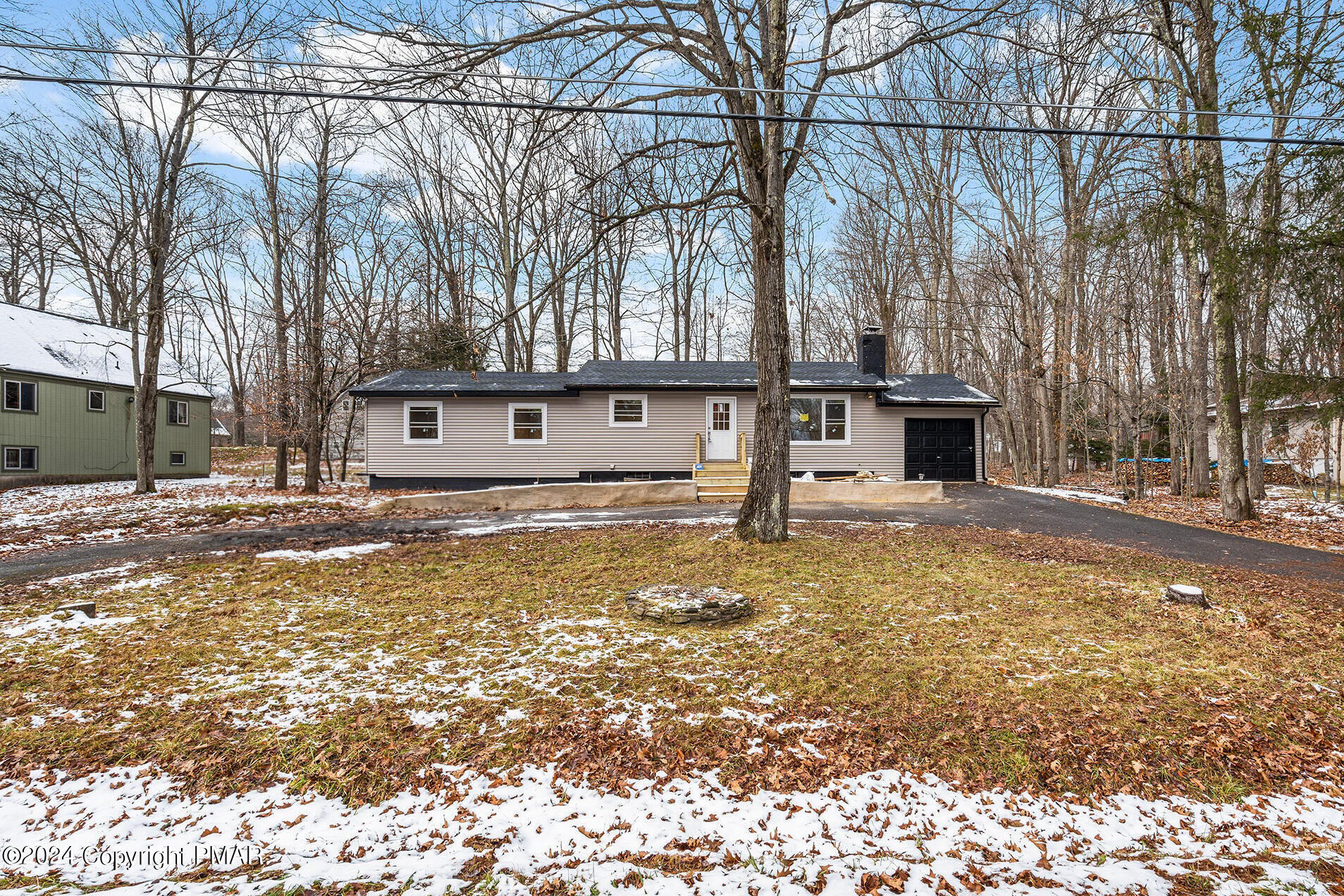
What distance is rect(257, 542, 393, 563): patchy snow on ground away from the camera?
23.7ft

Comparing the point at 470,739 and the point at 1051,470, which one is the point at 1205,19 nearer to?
the point at 1051,470

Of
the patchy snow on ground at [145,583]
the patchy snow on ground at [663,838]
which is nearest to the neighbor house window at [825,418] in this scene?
the patchy snow on ground at [145,583]

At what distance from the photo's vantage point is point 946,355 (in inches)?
993

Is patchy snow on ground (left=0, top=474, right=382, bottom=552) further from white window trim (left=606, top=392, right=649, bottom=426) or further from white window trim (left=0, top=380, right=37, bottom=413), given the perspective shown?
white window trim (left=606, top=392, right=649, bottom=426)

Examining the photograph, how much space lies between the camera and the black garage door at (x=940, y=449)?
55.6 ft

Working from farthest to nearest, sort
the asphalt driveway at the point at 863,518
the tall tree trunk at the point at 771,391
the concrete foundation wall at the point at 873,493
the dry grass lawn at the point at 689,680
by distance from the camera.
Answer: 1. the concrete foundation wall at the point at 873,493
2. the tall tree trunk at the point at 771,391
3. the asphalt driveway at the point at 863,518
4. the dry grass lawn at the point at 689,680

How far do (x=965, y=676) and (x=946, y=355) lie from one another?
79.1 feet

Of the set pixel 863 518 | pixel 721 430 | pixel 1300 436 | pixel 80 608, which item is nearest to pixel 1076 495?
pixel 863 518

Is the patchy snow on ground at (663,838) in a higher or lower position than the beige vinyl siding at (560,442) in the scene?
lower

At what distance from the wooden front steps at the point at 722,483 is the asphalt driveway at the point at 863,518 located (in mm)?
650

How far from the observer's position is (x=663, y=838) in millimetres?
2559

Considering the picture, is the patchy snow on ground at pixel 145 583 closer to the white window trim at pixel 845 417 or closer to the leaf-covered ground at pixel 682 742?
the leaf-covered ground at pixel 682 742

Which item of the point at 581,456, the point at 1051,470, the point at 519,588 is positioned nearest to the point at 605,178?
the point at 519,588

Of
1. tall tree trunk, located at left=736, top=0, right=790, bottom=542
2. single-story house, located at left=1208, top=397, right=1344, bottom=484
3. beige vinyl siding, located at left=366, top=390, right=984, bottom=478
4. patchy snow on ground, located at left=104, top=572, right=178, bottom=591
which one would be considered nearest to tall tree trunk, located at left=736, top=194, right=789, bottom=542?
tall tree trunk, located at left=736, top=0, right=790, bottom=542
